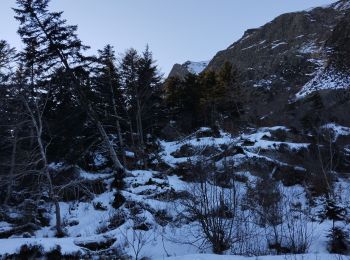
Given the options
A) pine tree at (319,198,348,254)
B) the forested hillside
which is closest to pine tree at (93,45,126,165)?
the forested hillside

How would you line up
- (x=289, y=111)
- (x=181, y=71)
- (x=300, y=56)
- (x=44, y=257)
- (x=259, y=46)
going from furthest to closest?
1. (x=181, y=71)
2. (x=259, y=46)
3. (x=300, y=56)
4. (x=289, y=111)
5. (x=44, y=257)

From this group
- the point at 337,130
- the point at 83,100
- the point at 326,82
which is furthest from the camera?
the point at 326,82

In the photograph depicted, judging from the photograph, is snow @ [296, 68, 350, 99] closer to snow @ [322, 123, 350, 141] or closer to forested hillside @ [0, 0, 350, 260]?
forested hillside @ [0, 0, 350, 260]

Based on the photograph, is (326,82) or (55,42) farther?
(326,82)

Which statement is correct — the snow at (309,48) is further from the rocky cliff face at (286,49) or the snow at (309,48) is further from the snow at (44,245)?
the snow at (44,245)

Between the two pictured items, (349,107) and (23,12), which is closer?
(23,12)

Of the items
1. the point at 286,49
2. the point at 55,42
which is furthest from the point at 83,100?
the point at 286,49

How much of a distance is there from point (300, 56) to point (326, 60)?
34.0 feet

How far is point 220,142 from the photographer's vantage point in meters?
31.0

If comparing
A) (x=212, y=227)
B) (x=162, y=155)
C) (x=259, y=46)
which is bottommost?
(x=212, y=227)

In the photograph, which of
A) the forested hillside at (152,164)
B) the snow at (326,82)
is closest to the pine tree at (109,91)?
the forested hillside at (152,164)

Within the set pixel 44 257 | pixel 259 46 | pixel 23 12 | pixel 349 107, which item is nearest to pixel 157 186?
pixel 44 257

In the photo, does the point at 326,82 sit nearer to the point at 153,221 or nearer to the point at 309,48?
the point at 309,48

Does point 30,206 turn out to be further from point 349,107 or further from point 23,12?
point 349,107
